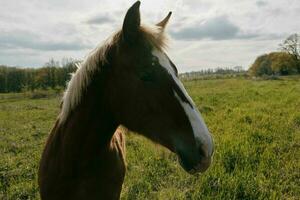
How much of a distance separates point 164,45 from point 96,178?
4.48ft

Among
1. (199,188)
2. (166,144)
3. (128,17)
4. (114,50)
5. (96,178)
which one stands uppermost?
(128,17)

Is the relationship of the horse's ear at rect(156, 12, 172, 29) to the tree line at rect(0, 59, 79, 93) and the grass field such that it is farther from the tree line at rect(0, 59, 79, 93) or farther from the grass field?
the tree line at rect(0, 59, 79, 93)

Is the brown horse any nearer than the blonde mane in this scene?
Yes

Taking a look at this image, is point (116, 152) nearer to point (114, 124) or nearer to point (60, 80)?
point (114, 124)

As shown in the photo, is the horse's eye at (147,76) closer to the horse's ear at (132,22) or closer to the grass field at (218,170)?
the horse's ear at (132,22)

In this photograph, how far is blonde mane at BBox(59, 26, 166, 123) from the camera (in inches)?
106

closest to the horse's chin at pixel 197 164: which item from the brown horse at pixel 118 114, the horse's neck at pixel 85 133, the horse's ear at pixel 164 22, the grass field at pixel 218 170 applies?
the brown horse at pixel 118 114

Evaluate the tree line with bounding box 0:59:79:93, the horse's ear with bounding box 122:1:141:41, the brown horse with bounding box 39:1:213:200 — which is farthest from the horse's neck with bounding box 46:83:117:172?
the tree line with bounding box 0:59:79:93

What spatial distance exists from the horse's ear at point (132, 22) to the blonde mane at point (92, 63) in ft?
0.28

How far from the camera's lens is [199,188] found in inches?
228

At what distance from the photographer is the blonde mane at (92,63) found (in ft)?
8.84

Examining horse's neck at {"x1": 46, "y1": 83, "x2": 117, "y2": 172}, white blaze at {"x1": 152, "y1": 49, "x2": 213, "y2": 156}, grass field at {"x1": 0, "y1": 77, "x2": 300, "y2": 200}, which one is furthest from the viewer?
grass field at {"x1": 0, "y1": 77, "x2": 300, "y2": 200}

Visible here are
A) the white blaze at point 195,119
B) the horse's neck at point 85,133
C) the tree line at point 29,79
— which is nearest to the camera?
the white blaze at point 195,119

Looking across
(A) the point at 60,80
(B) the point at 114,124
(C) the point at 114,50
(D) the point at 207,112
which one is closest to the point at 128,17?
(C) the point at 114,50
